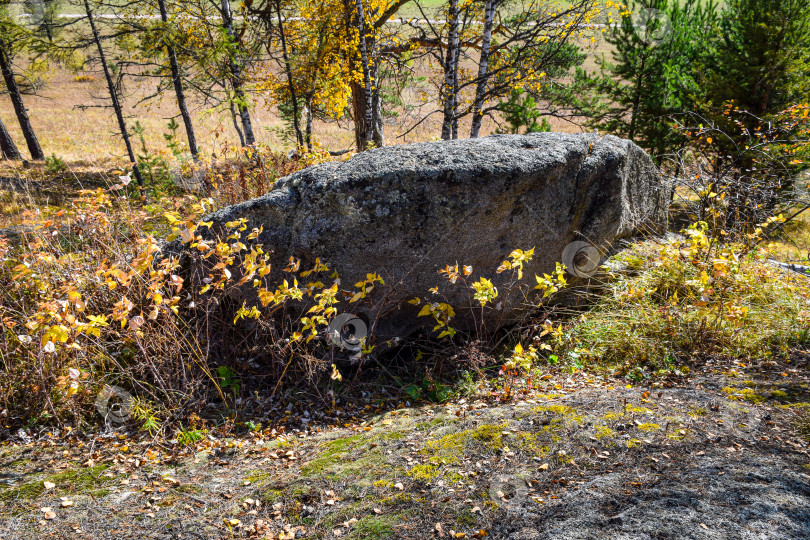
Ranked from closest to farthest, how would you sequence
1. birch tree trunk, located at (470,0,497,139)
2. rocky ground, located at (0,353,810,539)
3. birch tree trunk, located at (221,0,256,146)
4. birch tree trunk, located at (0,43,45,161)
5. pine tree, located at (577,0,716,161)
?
rocky ground, located at (0,353,810,539)
birch tree trunk, located at (470,0,497,139)
birch tree trunk, located at (221,0,256,146)
pine tree, located at (577,0,716,161)
birch tree trunk, located at (0,43,45,161)

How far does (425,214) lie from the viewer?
163 inches

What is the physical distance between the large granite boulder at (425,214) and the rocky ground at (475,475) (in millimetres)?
1414

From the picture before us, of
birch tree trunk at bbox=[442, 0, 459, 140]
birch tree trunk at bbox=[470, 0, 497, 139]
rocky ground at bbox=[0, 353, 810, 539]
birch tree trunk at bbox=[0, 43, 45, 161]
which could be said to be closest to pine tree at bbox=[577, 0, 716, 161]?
birch tree trunk at bbox=[470, 0, 497, 139]

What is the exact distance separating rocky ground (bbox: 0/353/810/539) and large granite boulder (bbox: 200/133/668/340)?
1414 mm

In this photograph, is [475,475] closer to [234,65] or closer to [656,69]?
[234,65]

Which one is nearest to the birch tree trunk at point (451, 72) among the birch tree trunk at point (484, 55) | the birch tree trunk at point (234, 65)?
the birch tree trunk at point (484, 55)

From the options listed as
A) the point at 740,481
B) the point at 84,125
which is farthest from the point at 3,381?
the point at 84,125

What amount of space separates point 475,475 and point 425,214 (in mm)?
2344

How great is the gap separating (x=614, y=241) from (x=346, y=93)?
7225 mm

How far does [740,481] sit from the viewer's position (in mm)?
2080

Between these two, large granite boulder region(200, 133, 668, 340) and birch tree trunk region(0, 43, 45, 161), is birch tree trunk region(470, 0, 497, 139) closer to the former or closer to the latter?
large granite boulder region(200, 133, 668, 340)

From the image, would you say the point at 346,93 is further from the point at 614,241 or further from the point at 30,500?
the point at 30,500

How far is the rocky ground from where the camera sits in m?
2.01

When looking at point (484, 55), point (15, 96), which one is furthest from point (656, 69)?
point (15, 96)
